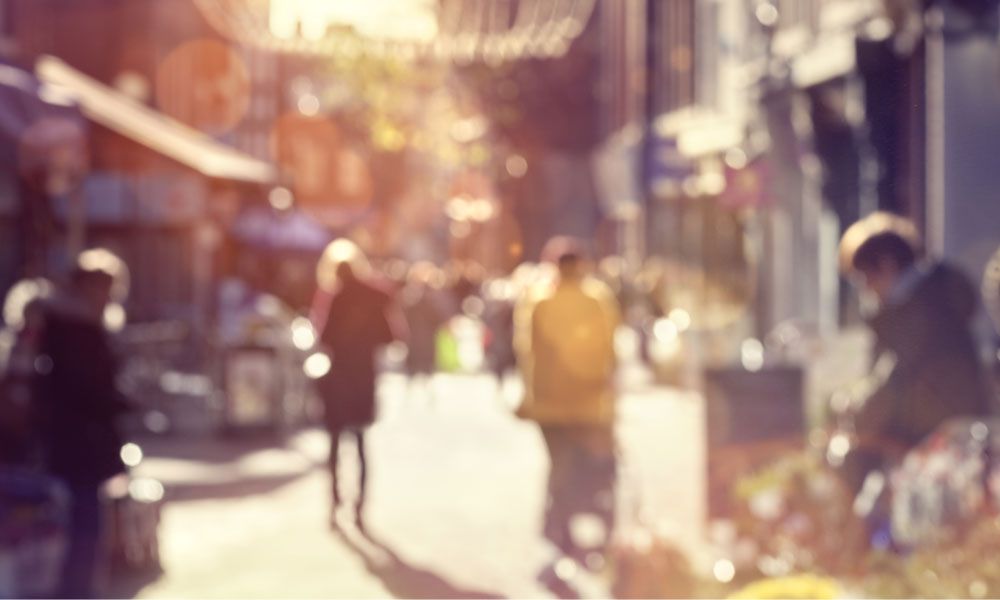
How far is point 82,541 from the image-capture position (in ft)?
25.8

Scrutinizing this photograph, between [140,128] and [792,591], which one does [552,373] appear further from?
[140,128]

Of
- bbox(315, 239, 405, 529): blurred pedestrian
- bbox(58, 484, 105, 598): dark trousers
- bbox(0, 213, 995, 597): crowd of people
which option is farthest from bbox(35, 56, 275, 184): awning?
bbox(58, 484, 105, 598): dark trousers

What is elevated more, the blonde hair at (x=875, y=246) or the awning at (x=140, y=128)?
the awning at (x=140, y=128)

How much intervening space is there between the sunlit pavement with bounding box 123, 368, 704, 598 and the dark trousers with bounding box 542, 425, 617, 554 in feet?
0.73

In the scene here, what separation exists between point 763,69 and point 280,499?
1185cm

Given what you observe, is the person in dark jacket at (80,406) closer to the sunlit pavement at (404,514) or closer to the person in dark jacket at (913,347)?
the sunlit pavement at (404,514)

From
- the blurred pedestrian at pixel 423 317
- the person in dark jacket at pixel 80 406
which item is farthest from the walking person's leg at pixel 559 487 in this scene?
the blurred pedestrian at pixel 423 317

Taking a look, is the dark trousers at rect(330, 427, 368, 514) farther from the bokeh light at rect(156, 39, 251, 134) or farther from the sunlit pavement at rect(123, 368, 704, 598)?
the bokeh light at rect(156, 39, 251, 134)

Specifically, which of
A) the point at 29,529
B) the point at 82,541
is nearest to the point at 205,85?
the point at 29,529

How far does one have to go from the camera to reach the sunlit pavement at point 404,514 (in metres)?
9.33

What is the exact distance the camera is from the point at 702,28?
2805 cm

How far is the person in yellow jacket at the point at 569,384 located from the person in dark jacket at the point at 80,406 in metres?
2.85

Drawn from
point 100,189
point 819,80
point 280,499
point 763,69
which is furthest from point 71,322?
point 100,189

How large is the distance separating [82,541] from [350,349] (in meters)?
4.09
